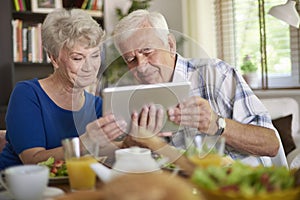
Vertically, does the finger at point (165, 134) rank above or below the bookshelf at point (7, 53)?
below

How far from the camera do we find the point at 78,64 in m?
1.64

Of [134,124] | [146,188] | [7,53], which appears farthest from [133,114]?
[7,53]

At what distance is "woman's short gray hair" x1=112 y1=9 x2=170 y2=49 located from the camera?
4.59 ft

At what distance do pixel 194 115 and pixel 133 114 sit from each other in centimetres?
18

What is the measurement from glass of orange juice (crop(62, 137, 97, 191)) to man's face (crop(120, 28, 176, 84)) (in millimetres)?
393

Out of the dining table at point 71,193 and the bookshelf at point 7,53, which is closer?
the dining table at point 71,193

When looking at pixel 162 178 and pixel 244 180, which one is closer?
pixel 162 178

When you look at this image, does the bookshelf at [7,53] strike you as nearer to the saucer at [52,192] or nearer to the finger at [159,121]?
the finger at [159,121]

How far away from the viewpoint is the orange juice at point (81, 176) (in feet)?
3.19

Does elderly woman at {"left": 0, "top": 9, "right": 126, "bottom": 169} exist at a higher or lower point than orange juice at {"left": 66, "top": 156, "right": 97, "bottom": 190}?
higher

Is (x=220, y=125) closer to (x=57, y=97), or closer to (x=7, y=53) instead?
(x=57, y=97)

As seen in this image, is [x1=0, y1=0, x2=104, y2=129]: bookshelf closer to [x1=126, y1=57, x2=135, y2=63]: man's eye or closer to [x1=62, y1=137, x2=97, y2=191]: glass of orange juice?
[x1=126, y1=57, x2=135, y2=63]: man's eye

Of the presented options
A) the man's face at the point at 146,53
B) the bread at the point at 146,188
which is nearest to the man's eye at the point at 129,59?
the man's face at the point at 146,53

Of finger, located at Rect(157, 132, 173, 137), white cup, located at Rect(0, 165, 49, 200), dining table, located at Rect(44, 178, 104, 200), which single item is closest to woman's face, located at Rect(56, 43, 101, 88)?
finger, located at Rect(157, 132, 173, 137)
